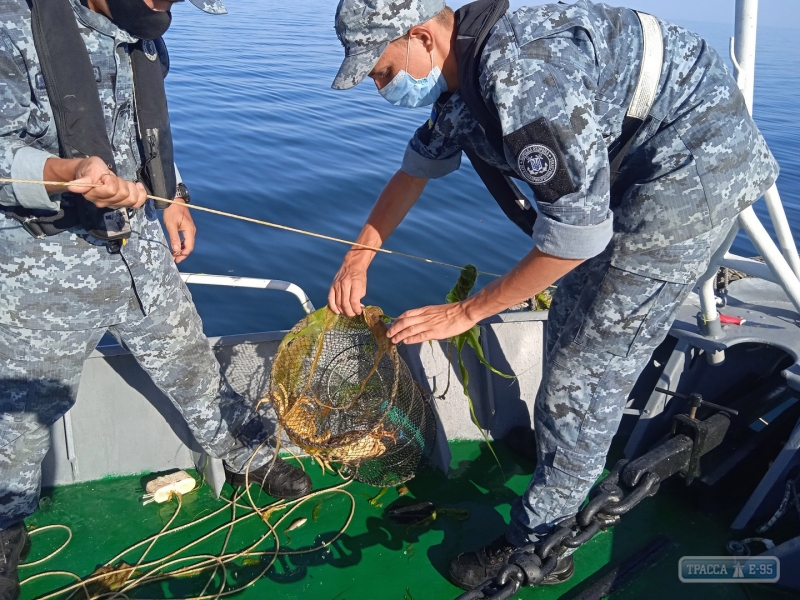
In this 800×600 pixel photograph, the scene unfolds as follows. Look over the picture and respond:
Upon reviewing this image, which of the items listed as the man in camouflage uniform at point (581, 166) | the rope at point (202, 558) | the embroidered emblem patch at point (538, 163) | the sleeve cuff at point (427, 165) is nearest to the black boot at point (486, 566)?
the man in camouflage uniform at point (581, 166)

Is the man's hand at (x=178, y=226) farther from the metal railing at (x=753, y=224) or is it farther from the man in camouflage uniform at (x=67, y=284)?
the metal railing at (x=753, y=224)

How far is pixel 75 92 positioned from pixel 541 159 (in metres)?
1.52

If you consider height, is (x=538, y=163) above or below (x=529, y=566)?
above

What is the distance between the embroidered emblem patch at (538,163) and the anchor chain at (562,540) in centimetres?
119

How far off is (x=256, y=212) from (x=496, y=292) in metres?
5.78

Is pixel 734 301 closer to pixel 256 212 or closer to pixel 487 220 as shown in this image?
pixel 487 220

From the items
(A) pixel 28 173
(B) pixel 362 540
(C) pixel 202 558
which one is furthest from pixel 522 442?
(A) pixel 28 173

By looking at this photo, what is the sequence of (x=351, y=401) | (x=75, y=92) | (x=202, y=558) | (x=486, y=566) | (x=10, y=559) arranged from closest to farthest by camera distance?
1. (x=75, y=92)
2. (x=10, y=559)
3. (x=486, y=566)
4. (x=202, y=558)
5. (x=351, y=401)

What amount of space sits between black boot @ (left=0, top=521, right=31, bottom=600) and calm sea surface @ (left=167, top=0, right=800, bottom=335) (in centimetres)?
286

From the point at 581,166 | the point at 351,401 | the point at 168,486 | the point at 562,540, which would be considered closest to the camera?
the point at 581,166

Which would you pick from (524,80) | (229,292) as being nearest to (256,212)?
(229,292)

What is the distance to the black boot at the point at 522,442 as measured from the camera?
379cm

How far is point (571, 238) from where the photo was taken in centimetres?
203

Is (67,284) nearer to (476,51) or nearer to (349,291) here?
(349,291)
